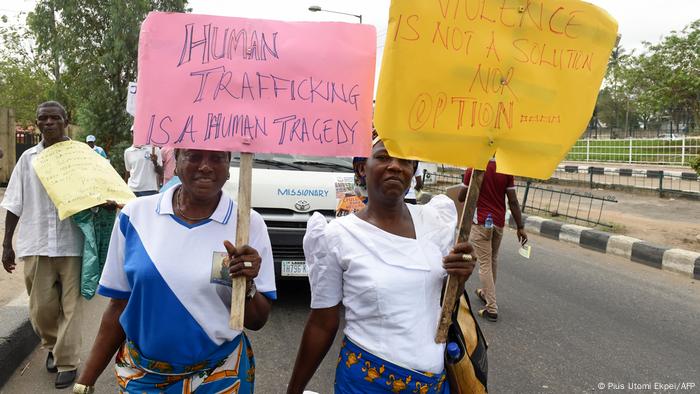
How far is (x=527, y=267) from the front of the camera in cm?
710

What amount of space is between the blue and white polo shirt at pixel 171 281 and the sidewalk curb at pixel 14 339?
91.7 inches

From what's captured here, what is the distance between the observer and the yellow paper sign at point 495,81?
1.82 m

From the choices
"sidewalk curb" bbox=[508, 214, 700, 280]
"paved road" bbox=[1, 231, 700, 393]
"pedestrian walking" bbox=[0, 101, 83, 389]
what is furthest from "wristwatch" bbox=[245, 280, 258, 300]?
"sidewalk curb" bbox=[508, 214, 700, 280]

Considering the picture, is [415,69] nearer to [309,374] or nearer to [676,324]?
[309,374]

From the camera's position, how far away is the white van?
4.96 m

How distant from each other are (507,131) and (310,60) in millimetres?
741

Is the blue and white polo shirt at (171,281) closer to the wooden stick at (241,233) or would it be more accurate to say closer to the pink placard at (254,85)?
the wooden stick at (241,233)

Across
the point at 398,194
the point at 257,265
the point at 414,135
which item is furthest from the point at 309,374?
the point at 414,135

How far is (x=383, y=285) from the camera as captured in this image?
69.7 inches

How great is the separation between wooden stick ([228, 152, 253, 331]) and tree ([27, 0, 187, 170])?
15.5 meters

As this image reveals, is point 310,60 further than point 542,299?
No

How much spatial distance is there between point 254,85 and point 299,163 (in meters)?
3.81

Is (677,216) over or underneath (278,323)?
over

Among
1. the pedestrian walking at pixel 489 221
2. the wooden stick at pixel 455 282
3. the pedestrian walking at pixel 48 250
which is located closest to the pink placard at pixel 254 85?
the wooden stick at pixel 455 282
